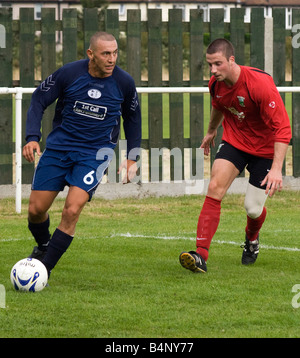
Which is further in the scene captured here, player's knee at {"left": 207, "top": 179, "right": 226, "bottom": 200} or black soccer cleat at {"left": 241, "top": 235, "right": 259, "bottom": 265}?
black soccer cleat at {"left": 241, "top": 235, "right": 259, "bottom": 265}

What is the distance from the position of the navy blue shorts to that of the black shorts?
1.32 meters

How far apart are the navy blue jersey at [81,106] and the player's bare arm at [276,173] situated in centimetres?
141

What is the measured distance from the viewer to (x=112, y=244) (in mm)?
9359

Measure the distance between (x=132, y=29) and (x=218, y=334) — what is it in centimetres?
845

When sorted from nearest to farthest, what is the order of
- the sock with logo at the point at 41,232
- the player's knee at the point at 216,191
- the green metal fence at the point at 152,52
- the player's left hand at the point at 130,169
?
the player's left hand at the point at 130,169, the sock with logo at the point at 41,232, the player's knee at the point at 216,191, the green metal fence at the point at 152,52

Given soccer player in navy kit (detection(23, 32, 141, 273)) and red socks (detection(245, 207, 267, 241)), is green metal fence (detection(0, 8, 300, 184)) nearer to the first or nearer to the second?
red socks (detection(245, 207, 267, 241))

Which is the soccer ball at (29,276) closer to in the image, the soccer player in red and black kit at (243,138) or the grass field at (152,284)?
the grass field at (152,284)

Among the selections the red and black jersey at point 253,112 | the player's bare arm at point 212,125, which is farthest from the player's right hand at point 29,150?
the player's bare arm at point 212,125

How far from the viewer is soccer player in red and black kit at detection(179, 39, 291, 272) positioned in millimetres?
7461

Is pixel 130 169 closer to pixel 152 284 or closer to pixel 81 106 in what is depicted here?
pixel 81 106

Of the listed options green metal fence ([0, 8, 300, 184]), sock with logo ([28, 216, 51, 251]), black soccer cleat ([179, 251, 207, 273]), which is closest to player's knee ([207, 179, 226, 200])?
black soccer cleat ([179, 251, 207, 273])

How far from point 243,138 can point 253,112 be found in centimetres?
30

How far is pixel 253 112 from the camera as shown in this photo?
7816mm

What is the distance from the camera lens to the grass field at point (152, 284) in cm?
573
